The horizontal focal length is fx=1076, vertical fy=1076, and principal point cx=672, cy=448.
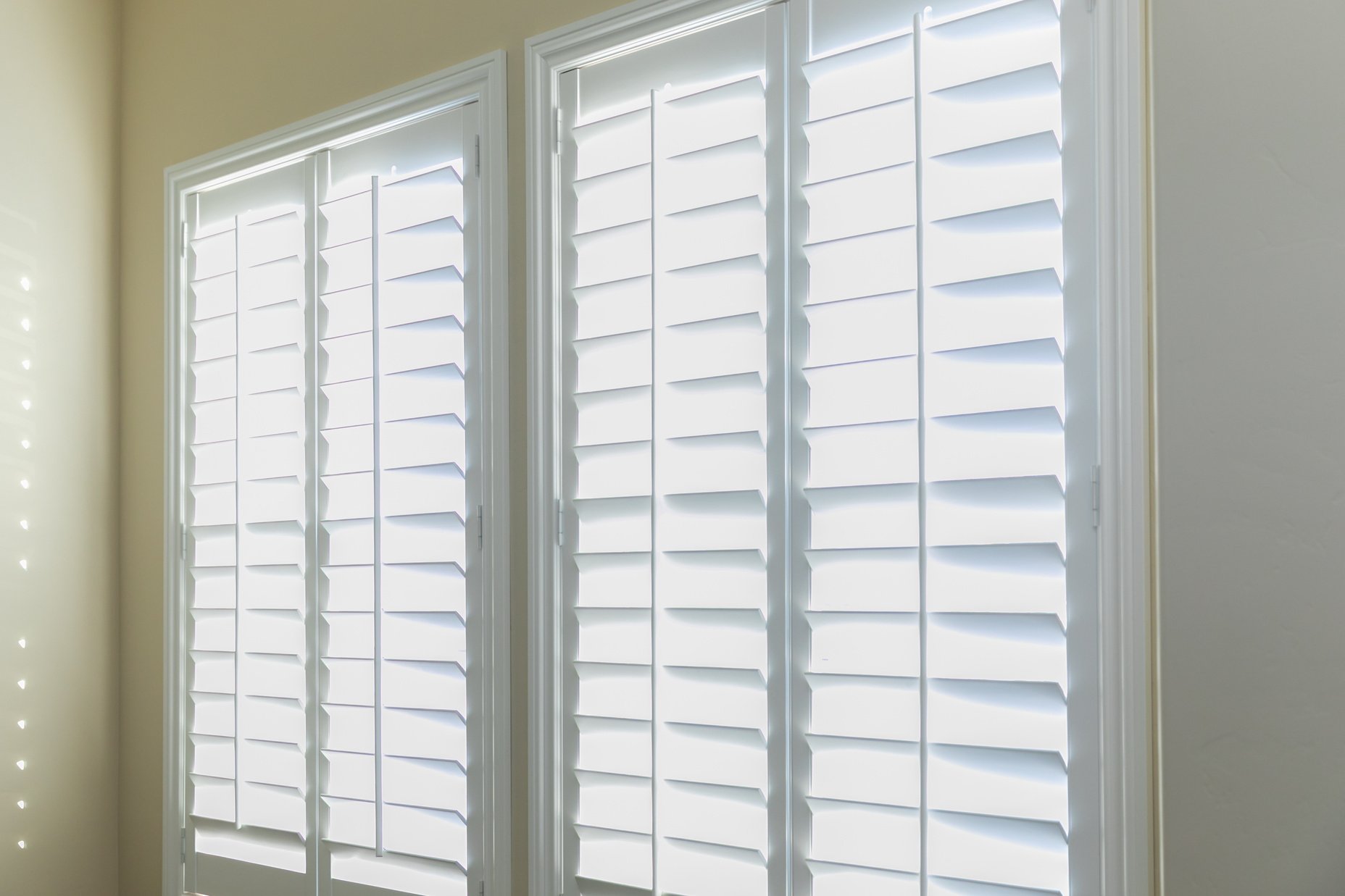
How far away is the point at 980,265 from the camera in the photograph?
157 centimetres

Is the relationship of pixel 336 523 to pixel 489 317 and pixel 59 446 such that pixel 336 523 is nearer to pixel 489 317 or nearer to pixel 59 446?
pixel 489 317

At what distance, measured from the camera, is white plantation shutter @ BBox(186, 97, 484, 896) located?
2172 mm

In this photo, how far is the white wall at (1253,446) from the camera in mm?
1230

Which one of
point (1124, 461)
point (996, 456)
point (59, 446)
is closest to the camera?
point (1124, 461)

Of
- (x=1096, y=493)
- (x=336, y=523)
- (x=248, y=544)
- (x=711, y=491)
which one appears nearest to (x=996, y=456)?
(x=1096, y=493)

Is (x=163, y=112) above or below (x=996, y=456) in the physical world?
above

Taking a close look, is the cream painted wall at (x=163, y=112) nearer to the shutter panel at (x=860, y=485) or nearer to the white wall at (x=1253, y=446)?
the shutter panel at (x=860, y=485)

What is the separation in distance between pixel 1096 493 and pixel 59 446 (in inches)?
97.4

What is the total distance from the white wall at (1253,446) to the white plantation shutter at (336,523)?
4.26ft

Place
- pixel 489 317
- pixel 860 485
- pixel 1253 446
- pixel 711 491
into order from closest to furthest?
pixel 1253 446
pixel 860 485
pixel 711 491
pixel 489 317

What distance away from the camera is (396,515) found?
7.38ft

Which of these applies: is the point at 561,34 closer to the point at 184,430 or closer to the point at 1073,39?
the point at 1073,39

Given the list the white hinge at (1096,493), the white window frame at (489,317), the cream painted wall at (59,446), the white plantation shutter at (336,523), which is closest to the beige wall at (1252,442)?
the white hinge at (1096,493)

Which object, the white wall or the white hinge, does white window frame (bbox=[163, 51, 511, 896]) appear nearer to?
the white hinge
